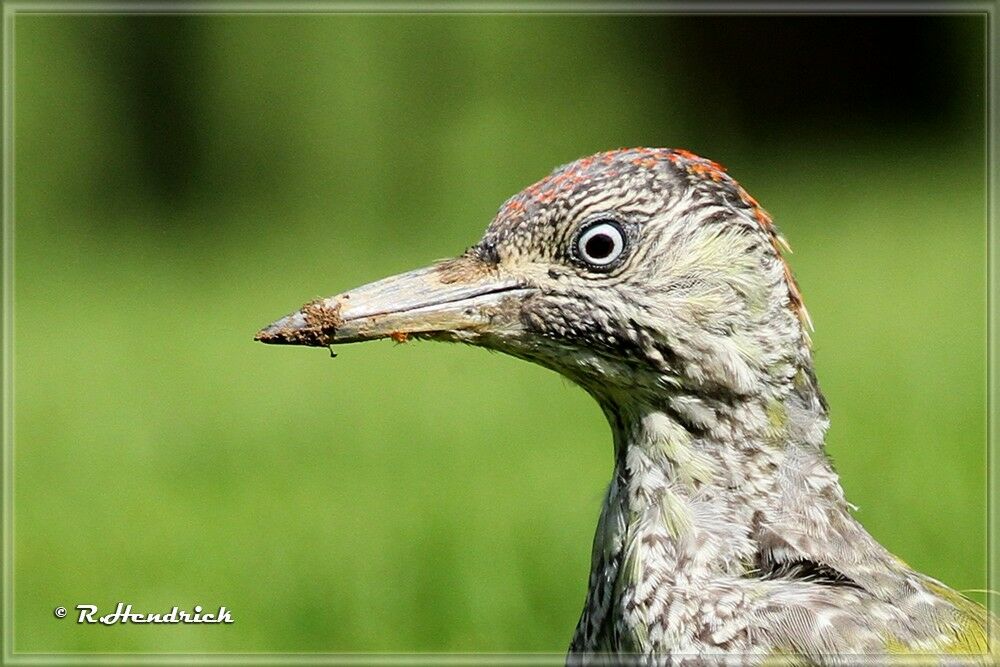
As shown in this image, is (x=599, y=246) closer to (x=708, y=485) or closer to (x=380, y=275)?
(x=708, y=485)

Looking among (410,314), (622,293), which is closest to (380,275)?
(410,314)

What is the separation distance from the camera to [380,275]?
14.1m

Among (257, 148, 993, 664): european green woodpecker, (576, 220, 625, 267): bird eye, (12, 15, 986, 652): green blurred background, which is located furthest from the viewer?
(12, 15, 986, 652): green blurred background

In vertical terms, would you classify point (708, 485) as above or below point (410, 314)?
below

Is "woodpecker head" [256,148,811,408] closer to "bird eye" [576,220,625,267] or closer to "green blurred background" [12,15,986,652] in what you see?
"bird eye" [576,220,625,267]

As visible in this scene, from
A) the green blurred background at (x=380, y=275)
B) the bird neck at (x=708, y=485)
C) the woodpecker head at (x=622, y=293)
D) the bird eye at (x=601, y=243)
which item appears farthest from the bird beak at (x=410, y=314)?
the green blurred background at (x=380, y=275)

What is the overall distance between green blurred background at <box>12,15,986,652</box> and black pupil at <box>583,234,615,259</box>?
2453 millimetres

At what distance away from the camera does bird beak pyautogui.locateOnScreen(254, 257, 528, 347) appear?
3707 mm

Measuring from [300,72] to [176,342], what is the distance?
623cm

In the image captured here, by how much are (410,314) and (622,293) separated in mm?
521

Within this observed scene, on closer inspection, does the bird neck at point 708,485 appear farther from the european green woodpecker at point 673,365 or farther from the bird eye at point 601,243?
the bird eye at point 601,243

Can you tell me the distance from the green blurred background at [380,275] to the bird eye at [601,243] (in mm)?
2452

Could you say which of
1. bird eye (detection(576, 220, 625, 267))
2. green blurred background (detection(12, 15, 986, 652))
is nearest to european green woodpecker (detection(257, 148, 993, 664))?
bird eye (detection(576, 220, 625, 267))

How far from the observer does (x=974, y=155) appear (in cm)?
1652
